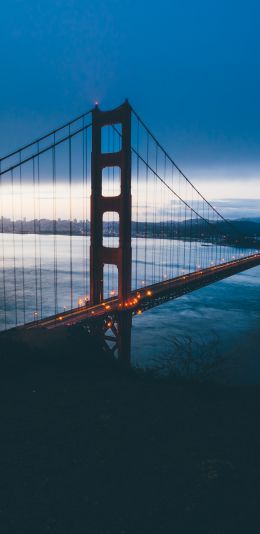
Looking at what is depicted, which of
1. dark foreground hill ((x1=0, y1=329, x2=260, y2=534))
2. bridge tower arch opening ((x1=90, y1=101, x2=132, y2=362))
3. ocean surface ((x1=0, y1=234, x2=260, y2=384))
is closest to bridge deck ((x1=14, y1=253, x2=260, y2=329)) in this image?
bridge tower arch opening ((x1=90, y1=101, x2=132, y2=362))

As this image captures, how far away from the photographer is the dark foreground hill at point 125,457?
4320mm

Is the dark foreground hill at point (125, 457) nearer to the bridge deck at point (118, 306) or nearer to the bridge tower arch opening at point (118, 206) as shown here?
the bridge deck at point (118, 306)

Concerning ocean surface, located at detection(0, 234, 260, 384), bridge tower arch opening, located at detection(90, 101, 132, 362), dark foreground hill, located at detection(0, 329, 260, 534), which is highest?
bridge tower arch opening, located at detection(90, 101, 132, 362)

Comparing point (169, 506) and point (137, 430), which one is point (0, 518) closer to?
point (169, 506)

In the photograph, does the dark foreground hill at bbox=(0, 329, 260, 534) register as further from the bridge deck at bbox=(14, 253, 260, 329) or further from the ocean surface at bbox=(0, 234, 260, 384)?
the bridge deck at bbox=(14, 253, 260, 329)

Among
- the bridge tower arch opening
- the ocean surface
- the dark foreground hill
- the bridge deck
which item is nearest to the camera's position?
the dark foreground hill

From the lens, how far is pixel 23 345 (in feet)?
33.8

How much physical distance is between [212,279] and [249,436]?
25.9 metres

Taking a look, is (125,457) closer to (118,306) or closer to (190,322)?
(118,306)

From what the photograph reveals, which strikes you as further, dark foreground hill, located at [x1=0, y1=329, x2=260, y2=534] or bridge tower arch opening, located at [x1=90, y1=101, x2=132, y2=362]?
bridge tower arch opening, located at [x1=90, y1=101, x2=132, y2=362]

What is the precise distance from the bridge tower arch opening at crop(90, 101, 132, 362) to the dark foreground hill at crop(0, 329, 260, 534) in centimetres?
1097

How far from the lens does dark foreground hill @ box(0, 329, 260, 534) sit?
4320 mm

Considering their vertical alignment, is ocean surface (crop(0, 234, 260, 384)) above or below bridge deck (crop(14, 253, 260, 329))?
below

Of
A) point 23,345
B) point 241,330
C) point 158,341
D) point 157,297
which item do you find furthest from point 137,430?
point 241,330
